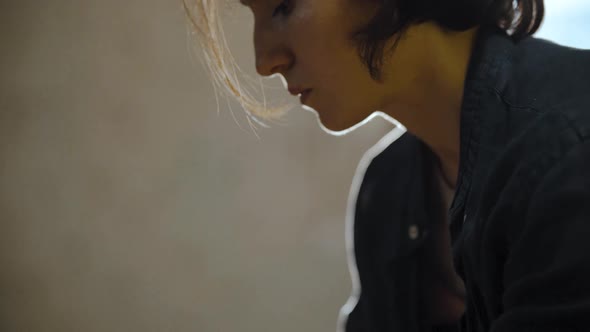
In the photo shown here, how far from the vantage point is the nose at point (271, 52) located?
63 centimetres

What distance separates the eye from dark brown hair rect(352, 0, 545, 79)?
0.07 m

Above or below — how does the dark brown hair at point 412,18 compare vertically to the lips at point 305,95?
above

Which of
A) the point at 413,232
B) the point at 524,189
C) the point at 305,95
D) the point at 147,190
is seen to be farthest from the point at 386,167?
the point at 147,190

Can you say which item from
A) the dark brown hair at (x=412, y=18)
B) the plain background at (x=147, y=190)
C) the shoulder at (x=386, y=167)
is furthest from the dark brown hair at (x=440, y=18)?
the plain background at (x=147, y=190)

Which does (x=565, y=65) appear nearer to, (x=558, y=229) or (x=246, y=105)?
(x=558, y=229)

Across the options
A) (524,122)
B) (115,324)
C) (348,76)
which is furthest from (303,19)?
(115,324)

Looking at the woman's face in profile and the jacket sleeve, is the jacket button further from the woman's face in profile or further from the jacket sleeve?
the jacket sleeve

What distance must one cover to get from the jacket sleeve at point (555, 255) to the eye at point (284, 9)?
30 centimetres

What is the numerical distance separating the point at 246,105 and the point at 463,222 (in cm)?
37

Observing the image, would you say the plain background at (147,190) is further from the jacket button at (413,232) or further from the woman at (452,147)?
the jacket button at (413,232)

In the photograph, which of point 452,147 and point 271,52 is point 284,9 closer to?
point 271,52

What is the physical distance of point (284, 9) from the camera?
2.06 feet

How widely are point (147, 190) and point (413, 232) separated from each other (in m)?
1.04

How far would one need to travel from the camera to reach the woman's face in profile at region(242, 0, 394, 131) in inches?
23.8
